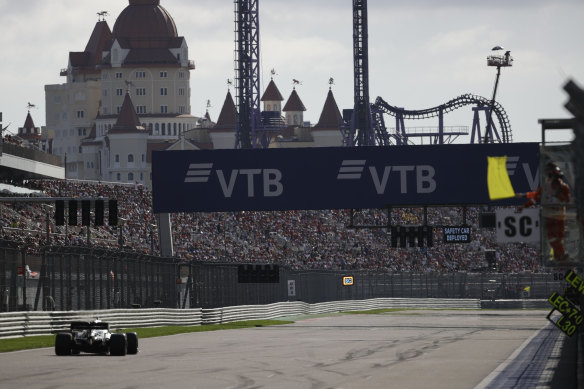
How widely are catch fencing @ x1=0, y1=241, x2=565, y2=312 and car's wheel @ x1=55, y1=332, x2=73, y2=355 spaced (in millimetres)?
5557

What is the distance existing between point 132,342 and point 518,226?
14.1 meters

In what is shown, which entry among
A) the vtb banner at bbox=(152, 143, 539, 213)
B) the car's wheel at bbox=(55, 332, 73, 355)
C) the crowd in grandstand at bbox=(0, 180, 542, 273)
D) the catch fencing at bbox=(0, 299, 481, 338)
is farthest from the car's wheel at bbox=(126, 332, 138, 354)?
the crowd in grandstand at bbox=(0, 180, 542, 273)

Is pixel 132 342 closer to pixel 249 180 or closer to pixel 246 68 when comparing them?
pixel 249 180

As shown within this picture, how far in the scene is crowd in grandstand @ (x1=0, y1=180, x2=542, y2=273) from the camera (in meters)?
79.1

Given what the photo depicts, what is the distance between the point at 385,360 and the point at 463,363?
65.6 inches

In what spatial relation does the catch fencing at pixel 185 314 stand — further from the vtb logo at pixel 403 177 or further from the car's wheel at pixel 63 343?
the vtb logo at pixel 403 177

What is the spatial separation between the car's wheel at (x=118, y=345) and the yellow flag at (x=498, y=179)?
15.3 m

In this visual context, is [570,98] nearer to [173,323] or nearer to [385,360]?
[385,360]

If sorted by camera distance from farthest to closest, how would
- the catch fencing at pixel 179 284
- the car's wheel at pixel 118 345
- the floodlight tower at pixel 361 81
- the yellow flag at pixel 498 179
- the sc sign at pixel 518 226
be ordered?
the floodlight tower at pixel 361 81, the catch fencing at pixel 179 284, the car's wheel at pixel 118 345, the sc sign at pixel 518 226, the yellow flag at pixel 498 179

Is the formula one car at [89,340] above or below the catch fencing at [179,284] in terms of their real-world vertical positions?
below

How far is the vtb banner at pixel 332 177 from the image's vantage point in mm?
42969

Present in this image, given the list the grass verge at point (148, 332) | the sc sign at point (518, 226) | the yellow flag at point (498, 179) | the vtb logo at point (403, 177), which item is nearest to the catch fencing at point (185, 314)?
the grass verge at point (148, 332)

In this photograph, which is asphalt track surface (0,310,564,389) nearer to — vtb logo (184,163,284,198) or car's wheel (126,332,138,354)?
car's wheel (126,332,138,354)

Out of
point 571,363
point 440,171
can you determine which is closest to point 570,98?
point 571,363
